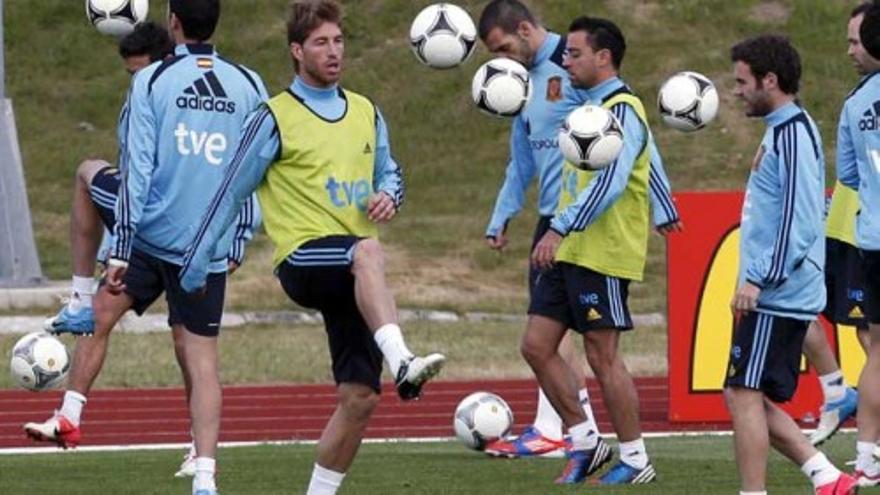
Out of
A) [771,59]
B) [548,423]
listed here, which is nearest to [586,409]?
[548,423]

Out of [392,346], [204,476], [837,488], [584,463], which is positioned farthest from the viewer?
[584,463]

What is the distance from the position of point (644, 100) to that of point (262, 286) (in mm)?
9068

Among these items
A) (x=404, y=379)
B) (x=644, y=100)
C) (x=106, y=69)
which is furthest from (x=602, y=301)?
(x=106, y=69)

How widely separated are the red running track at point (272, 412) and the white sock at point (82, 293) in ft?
7.54

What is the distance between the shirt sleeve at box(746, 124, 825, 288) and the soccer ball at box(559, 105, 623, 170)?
1890 millimetres

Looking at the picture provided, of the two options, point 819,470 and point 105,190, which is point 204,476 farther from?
point 105,190

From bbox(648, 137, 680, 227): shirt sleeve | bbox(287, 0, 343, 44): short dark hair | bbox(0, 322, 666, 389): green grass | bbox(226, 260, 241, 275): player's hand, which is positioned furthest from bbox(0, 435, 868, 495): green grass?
bbox(0, 322, 666, 389): green grass

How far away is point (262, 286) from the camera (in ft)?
89.4

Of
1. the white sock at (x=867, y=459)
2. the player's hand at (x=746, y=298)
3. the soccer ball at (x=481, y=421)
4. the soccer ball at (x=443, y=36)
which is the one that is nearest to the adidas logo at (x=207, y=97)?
the player's hand at (x=746, y=298)

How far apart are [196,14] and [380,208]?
181cm

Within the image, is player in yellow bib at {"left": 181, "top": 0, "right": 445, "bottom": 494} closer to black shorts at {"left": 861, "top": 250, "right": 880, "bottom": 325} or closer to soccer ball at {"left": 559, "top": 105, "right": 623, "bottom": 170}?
soccer ball at {"left": 559, "top": 105, "right": 623, "bottom": 170}

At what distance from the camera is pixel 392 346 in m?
9.23

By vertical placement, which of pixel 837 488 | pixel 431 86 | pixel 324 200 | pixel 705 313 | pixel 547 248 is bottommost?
pixel 431 86

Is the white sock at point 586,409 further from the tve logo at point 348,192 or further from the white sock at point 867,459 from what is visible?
the tve logo at point 348,192
